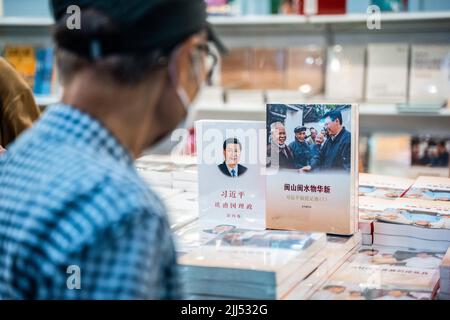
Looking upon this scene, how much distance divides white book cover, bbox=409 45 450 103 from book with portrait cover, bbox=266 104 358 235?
2.24 m

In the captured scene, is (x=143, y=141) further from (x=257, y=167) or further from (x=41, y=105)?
(x=41, y=105)

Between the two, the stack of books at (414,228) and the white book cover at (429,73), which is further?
the white book cover at (429,73)

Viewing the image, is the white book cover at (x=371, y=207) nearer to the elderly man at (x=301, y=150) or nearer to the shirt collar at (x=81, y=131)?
the elderly man at (x=301, y=150)

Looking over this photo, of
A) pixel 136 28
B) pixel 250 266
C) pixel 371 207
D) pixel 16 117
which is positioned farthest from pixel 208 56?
pixel 16 117

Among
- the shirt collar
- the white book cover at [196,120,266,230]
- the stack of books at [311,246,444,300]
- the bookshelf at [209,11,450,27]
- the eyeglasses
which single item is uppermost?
the bookshelf at [209,11,450,27]

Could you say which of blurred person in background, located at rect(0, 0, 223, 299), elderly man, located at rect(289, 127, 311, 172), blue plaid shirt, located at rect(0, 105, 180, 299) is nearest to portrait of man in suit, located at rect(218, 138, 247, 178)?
elderly man, located at rect(289, 127, 311, 172)

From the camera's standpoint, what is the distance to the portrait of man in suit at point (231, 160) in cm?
156

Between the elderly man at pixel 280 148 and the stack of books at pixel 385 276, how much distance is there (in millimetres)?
254

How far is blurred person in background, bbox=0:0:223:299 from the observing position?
0.77 metres

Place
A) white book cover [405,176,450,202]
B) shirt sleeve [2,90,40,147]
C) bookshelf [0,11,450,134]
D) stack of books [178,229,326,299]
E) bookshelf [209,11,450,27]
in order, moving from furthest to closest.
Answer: bookshelf [0,11,450,134] → bookshelf [209,11,450,27] → shirt sleeve [2,90,40,147] → white book cover [405,176,450,202] → stack of books [178,229,326,299]

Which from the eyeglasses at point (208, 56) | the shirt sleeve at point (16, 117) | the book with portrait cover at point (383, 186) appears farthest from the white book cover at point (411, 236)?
the shirt sleeve at point (16, 117)

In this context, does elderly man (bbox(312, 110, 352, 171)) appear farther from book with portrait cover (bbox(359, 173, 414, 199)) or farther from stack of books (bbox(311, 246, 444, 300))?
book with portrait cover (bbox(359, 173, 414, 199))

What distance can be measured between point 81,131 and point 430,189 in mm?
1306
